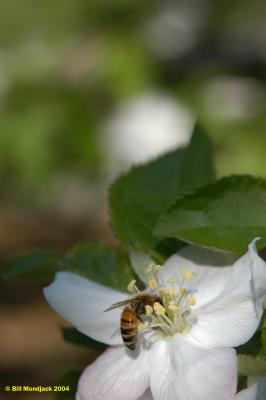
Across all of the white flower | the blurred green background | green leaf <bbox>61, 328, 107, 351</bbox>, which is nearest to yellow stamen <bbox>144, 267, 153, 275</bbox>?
the white flower

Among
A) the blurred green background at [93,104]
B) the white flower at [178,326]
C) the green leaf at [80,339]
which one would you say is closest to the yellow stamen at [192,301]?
the white flower at [178,326]

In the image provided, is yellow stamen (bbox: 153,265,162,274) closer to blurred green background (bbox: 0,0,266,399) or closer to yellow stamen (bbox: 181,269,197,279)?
yellow stamen (bbox: 181,269,197,279)

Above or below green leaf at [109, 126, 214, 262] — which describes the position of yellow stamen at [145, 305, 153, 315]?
below

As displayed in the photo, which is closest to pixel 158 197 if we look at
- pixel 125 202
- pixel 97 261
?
A: pixel 125 202

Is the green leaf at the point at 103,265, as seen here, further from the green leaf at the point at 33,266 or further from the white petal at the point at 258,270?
the white petal at the point at 258,270

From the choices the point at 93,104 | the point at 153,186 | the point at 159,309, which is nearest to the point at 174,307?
the point at 159,309

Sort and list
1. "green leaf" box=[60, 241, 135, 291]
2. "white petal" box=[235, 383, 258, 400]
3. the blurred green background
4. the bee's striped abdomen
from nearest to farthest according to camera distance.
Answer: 1. "white petal" box=[235, 383, 258, 400]
2. the bee's striped abdomen
3. "green leaf" box=[60, 241, 135, 291]
4. the blurred green background
